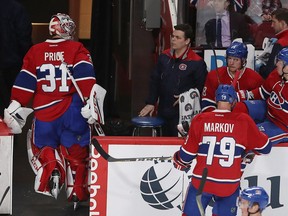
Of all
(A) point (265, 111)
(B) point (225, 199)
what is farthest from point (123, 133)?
(B) point (225, 199)

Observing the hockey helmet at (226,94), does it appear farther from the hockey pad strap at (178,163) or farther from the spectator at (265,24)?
the spectator at (265,24)

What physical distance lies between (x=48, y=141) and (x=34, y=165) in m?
0.23

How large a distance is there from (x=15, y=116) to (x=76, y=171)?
0.70 meters

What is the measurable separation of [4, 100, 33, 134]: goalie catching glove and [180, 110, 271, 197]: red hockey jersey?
184 cm

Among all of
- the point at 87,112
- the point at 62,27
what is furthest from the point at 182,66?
the point at 62,27

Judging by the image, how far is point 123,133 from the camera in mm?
9617

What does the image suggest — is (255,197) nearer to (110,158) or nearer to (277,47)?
(110,158)

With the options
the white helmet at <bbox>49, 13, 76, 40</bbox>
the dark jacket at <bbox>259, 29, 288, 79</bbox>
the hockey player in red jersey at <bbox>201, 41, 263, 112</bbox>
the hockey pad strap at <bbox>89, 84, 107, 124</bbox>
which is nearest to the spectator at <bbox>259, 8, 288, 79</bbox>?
the dark jacket at <bbox>259, 29, 288, 79</bbox>

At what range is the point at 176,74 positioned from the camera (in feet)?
26.7

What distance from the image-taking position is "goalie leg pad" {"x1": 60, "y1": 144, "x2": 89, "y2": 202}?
798cm

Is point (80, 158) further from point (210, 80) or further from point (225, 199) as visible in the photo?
point (225, 199)

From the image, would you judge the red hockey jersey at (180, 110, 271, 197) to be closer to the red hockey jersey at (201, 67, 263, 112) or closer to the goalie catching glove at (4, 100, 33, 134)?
the red hockey jersey at (201, 67, 263, 112)

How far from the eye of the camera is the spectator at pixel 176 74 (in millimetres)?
8109

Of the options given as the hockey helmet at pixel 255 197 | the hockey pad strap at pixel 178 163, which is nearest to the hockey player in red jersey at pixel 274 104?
the hockey pad strap at pixel 178 163
